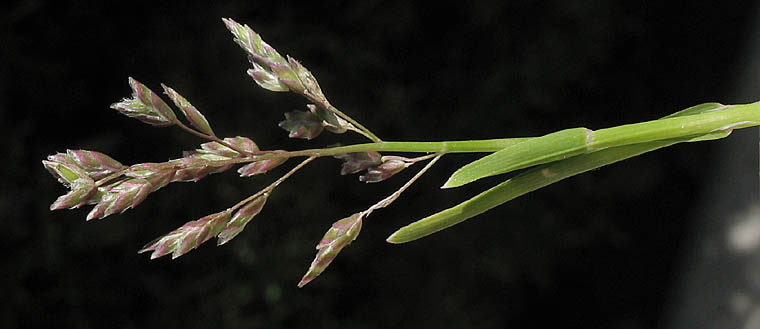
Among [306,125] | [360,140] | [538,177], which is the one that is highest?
[360,140]

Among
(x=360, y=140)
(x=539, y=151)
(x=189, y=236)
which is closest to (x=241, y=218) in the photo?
(x=189, y=236)

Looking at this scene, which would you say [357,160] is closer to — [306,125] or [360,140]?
[306,125]

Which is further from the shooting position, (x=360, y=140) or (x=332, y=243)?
→ (x=360, y=140)

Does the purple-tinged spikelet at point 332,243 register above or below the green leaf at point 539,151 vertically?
above

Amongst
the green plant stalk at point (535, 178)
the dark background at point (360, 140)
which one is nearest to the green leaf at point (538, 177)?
A: the green plant stalk at point (535, 178)

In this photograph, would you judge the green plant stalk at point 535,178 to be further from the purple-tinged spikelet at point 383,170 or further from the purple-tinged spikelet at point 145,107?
the purple-tinged spikelet at point 145,107

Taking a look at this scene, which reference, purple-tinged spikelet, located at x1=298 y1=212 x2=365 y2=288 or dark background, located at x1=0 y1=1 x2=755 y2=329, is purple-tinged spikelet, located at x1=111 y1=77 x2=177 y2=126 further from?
dark background, located at x1=0 y1=1 x2=755 y2=329

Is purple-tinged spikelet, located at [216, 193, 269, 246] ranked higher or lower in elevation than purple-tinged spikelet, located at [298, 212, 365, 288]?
higher

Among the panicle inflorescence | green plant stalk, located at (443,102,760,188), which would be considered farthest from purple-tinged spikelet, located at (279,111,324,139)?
green plant stalk, located at (443,102,760,188)

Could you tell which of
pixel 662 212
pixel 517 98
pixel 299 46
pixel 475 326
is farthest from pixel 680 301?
pixel 299 46
